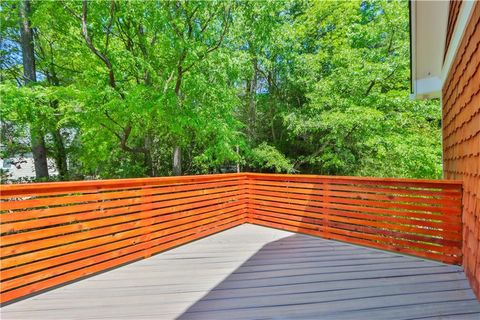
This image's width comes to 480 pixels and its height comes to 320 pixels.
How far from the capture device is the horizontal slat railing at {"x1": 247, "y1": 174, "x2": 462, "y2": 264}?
9.33 ft

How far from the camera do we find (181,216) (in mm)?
3568

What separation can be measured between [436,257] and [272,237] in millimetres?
1857

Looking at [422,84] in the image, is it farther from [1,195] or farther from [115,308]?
[1,195]

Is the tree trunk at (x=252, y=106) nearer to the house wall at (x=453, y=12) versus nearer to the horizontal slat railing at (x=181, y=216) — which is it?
the horizontal slat railing at (x=181, y=216)

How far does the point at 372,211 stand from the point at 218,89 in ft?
13.3

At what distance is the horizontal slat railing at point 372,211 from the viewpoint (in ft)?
9.33

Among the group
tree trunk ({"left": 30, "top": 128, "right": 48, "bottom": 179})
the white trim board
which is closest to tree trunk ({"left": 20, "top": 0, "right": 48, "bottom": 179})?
tree trunk ({"left": 30, "top": 128, "right": 48, "bottom": 179})

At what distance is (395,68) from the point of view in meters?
7.49

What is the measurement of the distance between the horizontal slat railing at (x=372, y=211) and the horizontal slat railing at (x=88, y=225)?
1.15 m

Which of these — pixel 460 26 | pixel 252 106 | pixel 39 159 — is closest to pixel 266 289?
pixel 460 26

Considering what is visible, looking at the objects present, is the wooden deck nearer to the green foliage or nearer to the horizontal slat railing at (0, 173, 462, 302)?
the horizontal slat railing at (0, 173, 462, 302)

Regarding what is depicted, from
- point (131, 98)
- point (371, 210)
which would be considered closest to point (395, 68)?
point (371, 210)

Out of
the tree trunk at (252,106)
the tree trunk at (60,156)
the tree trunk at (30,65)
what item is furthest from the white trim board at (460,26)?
the tree trunk at (60,156)

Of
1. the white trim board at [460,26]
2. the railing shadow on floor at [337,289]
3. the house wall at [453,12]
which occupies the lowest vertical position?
the railing shadow on floor at [337,289]
